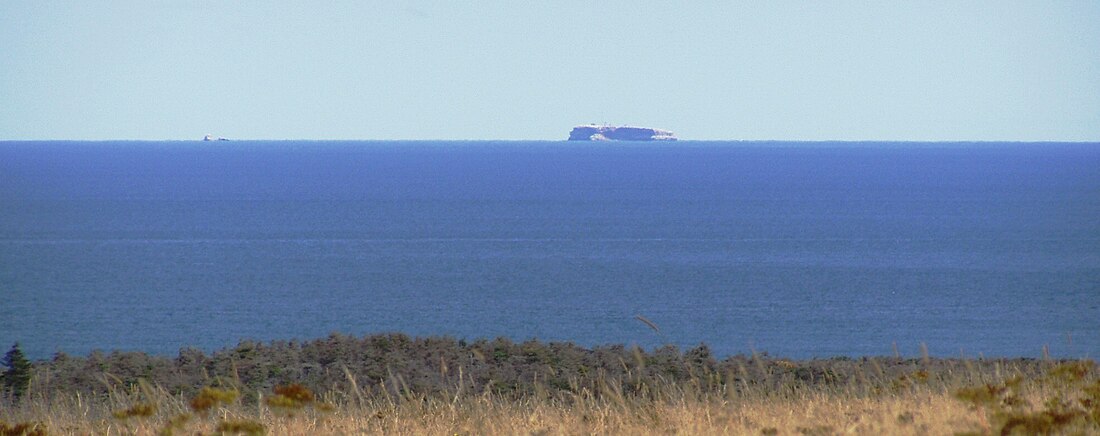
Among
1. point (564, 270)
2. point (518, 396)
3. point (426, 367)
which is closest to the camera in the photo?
point (518, 396)

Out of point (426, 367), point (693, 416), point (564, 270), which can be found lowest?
point (564, 270)

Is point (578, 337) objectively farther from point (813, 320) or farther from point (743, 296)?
point (743, 296)

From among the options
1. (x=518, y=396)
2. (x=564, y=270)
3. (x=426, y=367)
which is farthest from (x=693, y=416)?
(x=564, y=270)

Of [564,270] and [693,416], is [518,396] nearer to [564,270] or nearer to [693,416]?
[693,416]

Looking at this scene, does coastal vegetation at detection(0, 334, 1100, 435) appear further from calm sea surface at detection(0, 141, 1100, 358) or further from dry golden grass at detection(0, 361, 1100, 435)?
calm sea surface at detection(0, 141, 1100, 358)

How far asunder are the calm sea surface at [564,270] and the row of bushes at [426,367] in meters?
4.56

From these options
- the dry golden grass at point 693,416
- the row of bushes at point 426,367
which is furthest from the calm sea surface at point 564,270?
the row of bushes at point 426,367

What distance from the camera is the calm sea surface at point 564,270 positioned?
43.6 m

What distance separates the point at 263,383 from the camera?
1250cm

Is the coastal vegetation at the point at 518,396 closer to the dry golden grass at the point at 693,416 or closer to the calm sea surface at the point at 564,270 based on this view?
the dry golden grass at the point at 693,416

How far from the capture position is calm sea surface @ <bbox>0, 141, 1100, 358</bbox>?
43562 mm

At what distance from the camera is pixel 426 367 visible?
509 inches

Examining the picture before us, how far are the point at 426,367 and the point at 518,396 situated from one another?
1886 mm

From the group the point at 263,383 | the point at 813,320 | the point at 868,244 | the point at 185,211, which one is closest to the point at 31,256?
the point at 185,211
